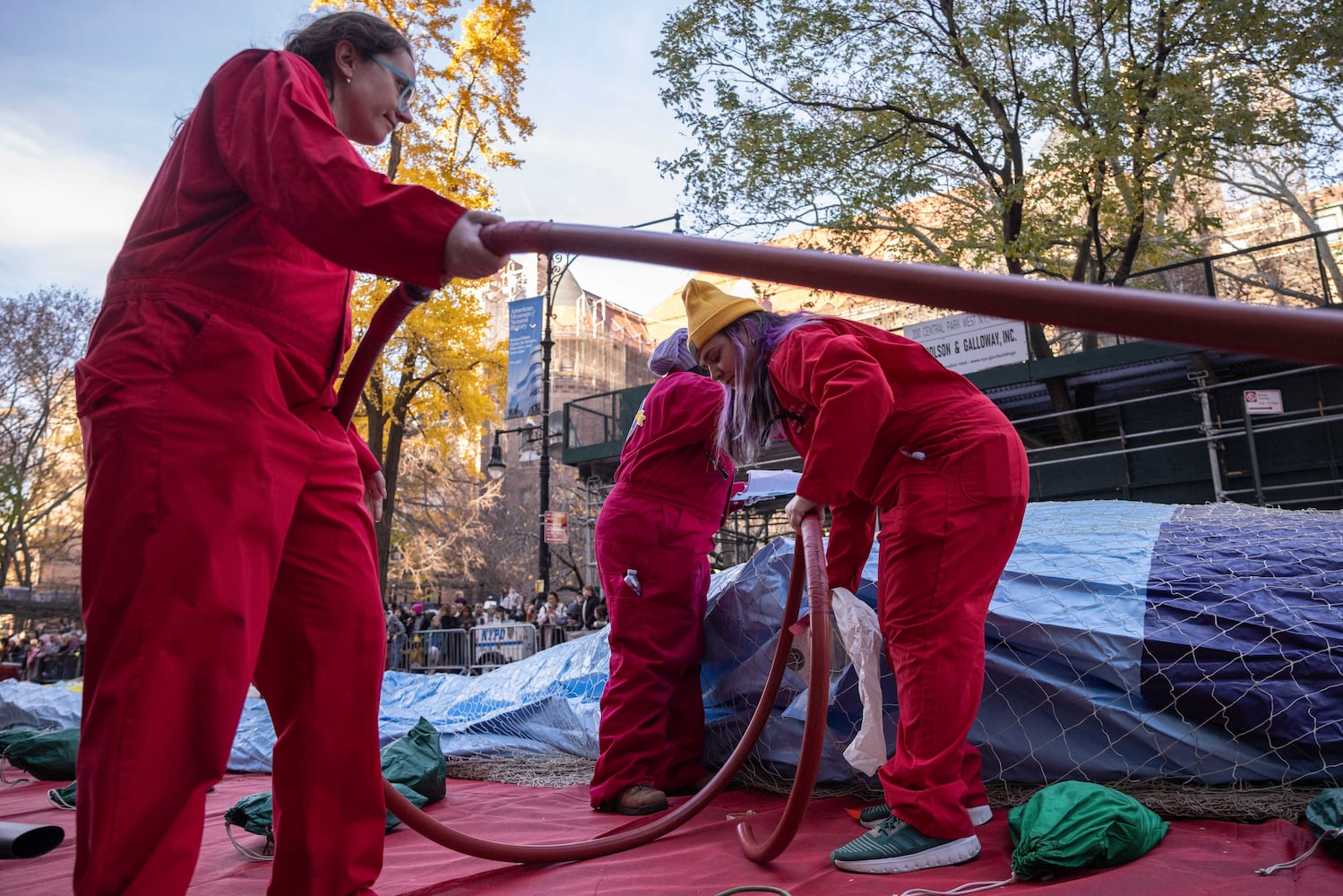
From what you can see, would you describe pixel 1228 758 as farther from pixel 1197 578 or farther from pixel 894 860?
pixel 894 860

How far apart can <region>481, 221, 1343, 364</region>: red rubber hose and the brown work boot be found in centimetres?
252

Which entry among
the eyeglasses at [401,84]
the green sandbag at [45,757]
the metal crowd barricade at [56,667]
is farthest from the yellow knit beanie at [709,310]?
the metal crowd barricade at [56,667]

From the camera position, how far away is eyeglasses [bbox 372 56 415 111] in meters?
1.91

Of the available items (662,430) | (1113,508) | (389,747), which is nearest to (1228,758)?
(1113,508)

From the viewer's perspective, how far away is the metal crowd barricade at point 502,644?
42.7ft

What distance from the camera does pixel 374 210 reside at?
1.38 meters

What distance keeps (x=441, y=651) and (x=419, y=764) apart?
11.0 meters

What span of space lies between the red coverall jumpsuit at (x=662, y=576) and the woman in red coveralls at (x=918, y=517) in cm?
95

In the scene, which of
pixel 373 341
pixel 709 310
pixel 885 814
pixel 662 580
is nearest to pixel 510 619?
pixel 662 580

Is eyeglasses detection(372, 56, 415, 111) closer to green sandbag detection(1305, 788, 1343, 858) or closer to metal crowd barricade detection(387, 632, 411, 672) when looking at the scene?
green sandbag detection(1305, 788, 1343, 858)

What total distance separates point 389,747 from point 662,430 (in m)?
1.80

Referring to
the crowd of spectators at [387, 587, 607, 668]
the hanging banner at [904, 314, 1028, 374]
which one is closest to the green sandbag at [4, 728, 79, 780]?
the crowd of spectators at [387, 587, 607, 668]

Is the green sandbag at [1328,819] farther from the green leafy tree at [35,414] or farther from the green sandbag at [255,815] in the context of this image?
the green leafy tree at [35,414]

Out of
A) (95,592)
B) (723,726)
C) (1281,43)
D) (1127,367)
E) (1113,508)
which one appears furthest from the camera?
(1127,367)
